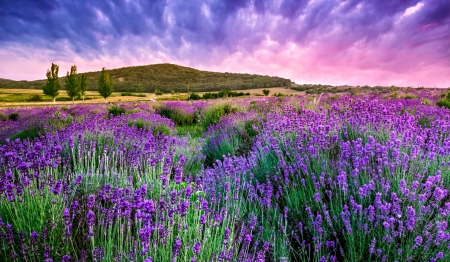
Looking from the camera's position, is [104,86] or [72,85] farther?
[104,86]

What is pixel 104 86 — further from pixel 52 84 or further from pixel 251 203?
pixel 251 203

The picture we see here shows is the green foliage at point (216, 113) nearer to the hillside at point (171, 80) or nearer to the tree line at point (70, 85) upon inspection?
the tree line at point (70, 85)

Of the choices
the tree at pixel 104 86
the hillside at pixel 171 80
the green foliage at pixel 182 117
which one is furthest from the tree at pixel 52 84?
the green foliage at pixel 182 117

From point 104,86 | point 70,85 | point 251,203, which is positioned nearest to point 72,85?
point 70,85

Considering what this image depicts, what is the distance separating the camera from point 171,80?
6625cm

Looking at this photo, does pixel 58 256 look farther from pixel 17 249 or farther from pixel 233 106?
pixel 233 106

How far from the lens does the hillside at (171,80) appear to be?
188ft

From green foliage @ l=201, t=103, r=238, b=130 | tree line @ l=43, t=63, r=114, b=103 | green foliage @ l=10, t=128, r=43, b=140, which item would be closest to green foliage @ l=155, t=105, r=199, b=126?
green foliage @ l=201, t=103, r=238, b=130

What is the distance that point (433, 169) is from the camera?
2.76m

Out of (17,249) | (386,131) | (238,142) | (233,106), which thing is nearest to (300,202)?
(386,131)

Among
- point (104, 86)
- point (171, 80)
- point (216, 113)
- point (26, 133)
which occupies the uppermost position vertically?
point (171, 80)

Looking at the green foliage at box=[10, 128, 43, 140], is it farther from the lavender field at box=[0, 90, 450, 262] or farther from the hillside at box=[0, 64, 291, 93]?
the hillside at box=[0, 64, 291, 93]

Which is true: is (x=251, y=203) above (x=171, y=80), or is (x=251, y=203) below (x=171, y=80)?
below

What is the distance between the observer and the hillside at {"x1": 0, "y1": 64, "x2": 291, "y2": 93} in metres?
57.4
